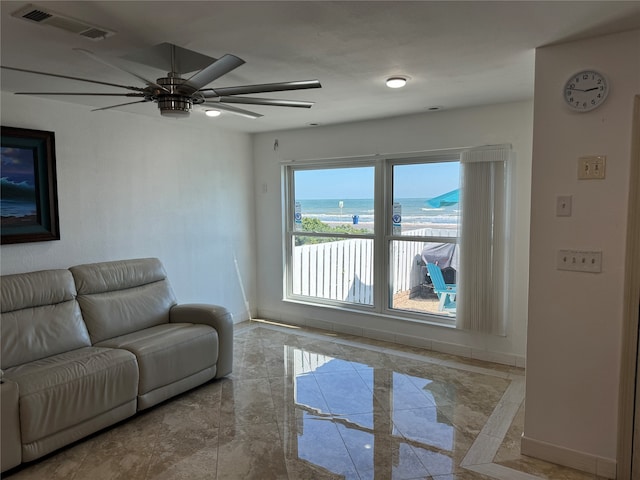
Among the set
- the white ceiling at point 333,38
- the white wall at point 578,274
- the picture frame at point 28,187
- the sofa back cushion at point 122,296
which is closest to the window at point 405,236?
the white ceiling at point 333,38

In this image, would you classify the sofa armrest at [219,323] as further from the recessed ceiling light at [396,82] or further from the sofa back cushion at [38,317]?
the recessed ceiling light at [396,82]

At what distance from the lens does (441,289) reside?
427cm

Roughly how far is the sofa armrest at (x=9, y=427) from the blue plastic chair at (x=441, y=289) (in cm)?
342

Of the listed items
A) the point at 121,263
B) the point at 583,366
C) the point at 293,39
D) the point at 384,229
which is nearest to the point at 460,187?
the point at 384,229

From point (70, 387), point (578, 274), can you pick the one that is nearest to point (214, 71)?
point (70, 387)

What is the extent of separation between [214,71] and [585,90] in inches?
72.9

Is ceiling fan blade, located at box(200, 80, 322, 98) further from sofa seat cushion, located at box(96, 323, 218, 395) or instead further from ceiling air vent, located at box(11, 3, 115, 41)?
sofa seat cushion, located at box(96, 323, 218, 395)

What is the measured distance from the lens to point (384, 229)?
4.53m

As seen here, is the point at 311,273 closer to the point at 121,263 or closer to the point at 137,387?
the point at 121,263

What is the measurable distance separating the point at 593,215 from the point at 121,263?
343 centimetres

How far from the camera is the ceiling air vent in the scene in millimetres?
1828

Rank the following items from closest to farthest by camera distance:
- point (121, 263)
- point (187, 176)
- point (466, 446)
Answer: point (466, 446) < point (121, 263) < point (187, 176)

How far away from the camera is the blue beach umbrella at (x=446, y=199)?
409 cm

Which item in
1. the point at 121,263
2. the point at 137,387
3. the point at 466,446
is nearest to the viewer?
the point at 466,446
